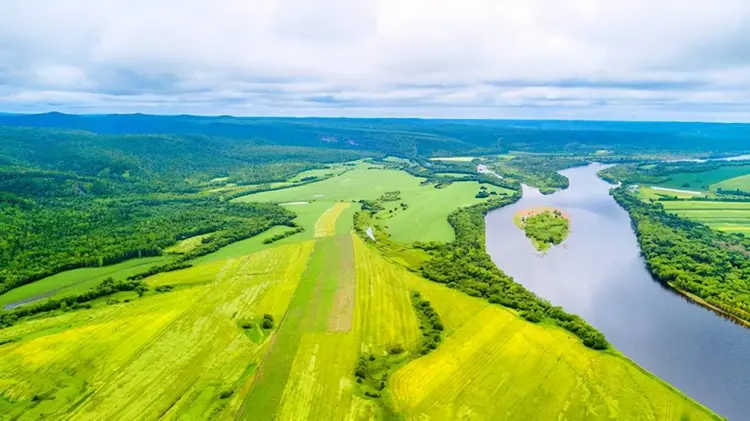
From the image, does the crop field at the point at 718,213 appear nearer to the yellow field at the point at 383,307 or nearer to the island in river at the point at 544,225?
the island in river at the point at 544,225

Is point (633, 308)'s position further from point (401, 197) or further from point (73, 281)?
point (401, 197)

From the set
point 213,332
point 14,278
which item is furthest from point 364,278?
point 14,278

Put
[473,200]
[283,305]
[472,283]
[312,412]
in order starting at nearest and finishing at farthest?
1. [312,412]
2. [283,305]
3. [472,283]
4. [473,200]

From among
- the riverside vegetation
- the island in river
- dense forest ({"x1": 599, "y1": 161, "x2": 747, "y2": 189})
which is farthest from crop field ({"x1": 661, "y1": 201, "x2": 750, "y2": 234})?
the riverside vegetation

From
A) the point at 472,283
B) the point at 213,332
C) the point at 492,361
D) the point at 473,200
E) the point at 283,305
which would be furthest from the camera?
the point at 473,200

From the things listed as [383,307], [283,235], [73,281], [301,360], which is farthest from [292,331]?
[283,235]

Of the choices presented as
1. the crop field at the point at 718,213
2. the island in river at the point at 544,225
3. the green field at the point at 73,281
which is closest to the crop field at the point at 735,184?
the crop field at the point at 718,213

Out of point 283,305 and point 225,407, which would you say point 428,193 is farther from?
point 225,407
